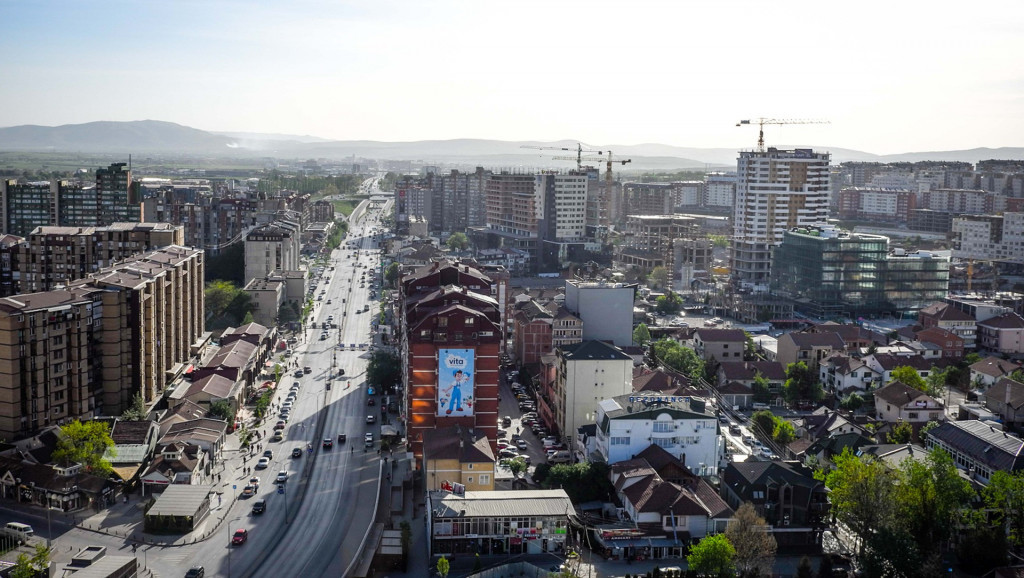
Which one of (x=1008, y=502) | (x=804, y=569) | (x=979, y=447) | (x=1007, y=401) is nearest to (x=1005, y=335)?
(x=1007, y=401)

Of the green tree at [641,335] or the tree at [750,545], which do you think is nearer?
the tree at [750,545]

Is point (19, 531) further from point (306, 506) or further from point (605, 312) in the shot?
point (605, 312)

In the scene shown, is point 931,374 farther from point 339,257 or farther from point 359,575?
point 339,257

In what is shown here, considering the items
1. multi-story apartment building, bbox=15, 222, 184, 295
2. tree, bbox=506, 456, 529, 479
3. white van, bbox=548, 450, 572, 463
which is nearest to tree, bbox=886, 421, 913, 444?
white van, bbox=548, 450, 572, 463

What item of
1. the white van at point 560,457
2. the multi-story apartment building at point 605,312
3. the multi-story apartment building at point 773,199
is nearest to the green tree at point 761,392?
the multi-story apartment building at point 605,312

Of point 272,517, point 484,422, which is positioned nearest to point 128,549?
point 272,517

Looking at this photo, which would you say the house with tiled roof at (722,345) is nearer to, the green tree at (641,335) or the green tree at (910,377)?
the green tree at (641,335)
